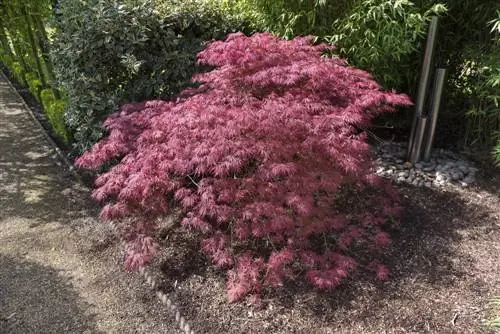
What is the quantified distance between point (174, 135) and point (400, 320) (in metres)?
1.66

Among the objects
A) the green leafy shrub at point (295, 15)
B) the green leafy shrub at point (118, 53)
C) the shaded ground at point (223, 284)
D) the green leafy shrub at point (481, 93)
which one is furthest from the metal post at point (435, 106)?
the green leafy shrub at point (118, 53)

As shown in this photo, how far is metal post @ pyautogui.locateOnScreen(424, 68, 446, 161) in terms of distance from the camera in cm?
345

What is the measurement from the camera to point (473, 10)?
11.6ft

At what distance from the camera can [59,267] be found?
2799 millimetres

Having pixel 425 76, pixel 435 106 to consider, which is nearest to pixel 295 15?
pixel 425 76

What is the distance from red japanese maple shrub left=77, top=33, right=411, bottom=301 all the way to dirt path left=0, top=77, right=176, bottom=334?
0.26 metres

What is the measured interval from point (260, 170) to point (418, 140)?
6.39ft

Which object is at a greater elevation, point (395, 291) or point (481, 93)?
point (481, 93)

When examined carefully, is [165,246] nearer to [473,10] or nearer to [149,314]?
[149,314]

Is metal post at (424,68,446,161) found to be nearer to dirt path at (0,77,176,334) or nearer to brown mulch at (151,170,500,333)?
brown mulch at (151,170,500,333)

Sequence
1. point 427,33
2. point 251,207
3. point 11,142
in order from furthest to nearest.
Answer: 1. point 11,142
2. point 427,33
3. point 251,207

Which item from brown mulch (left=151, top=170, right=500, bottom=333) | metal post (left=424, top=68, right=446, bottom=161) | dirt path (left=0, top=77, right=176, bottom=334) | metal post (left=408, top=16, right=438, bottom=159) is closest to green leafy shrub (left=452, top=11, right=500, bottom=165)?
metal post (left=424, top=68, right=446, bottom=161)

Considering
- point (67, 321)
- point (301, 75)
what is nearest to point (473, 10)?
point (301, 75)

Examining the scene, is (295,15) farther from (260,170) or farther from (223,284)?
(223,284)
